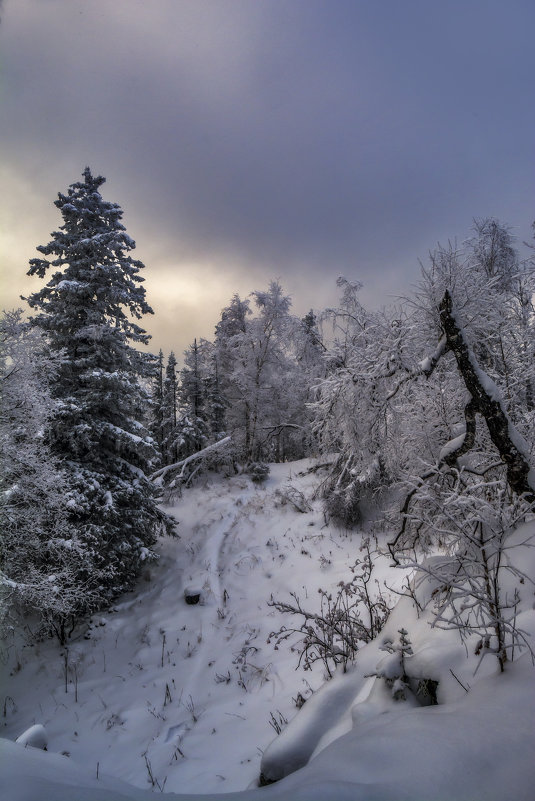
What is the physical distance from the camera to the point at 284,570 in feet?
32.7

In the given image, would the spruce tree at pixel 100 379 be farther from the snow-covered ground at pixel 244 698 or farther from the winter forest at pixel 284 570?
the snow-covered ground at pixel 244 698

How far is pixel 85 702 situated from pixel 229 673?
2632 millimetres

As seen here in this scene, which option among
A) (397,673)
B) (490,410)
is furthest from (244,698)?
(490,410)

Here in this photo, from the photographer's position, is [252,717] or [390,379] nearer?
[390,379]

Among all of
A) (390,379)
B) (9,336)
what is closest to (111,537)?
(9,336)

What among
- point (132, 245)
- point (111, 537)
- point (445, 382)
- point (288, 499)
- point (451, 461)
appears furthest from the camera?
point (288, 499)

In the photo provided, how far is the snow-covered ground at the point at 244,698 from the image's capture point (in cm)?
174

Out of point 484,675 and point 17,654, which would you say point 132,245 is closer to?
point 17,654

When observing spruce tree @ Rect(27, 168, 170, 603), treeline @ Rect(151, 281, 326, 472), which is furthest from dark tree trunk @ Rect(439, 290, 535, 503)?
treeline @ Rect(151, 281, 326, 472)

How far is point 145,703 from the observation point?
20.1 ft

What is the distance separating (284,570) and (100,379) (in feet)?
23.5

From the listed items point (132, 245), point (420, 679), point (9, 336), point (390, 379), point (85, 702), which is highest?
point (132, 245)

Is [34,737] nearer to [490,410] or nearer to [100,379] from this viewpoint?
[490,410]

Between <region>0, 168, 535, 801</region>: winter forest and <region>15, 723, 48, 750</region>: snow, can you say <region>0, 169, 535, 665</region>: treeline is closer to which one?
<region>0, 168, 535, 801</region>: winter forest
